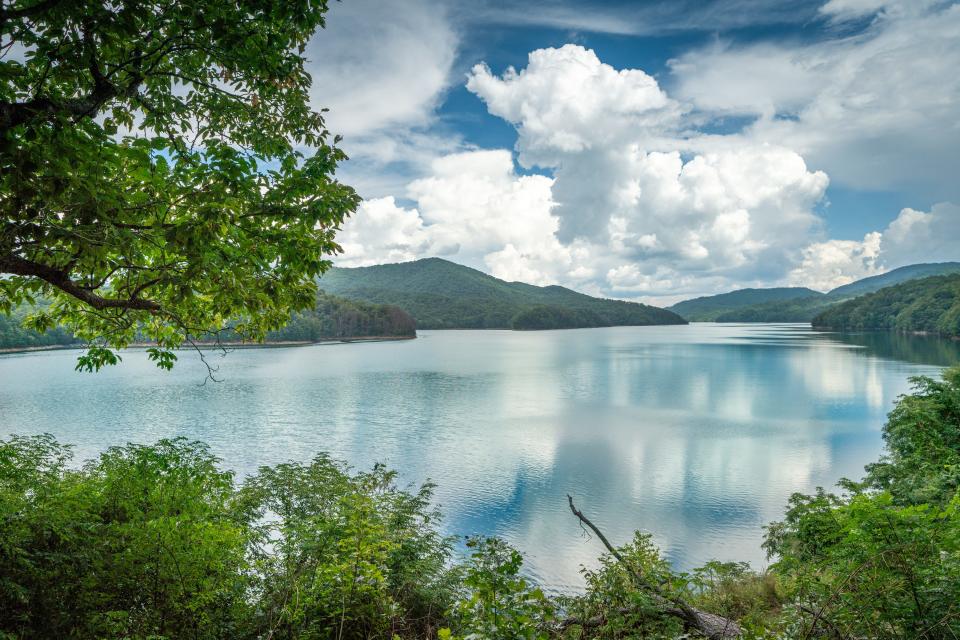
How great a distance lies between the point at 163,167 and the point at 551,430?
28.0 m

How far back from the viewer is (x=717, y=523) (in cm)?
1716

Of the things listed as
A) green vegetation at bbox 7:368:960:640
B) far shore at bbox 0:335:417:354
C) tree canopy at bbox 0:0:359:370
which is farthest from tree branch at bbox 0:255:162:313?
far shore at bbox 0:335:417:354

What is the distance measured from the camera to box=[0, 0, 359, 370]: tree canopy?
4.07 metres

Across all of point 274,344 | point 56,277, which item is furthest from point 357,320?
point 56,277

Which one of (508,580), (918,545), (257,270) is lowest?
(508,580)

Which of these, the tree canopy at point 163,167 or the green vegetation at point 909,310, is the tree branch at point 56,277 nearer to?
the tree canopy at point 163,167

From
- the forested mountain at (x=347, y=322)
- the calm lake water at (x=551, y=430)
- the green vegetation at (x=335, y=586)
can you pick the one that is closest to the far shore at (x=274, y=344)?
the forested mountain at (x=347, y=322)

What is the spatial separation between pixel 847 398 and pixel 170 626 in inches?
1860

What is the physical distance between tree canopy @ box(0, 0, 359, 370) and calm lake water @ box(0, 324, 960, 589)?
1157cm

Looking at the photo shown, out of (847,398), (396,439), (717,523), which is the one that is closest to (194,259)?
(717,523)

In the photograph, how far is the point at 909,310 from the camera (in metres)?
124

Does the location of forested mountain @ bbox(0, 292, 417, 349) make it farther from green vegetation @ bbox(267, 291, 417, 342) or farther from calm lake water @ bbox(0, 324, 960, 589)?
calm lake water @ bbox(0, 324, 960, 589)

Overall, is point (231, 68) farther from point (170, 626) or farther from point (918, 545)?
point (918, 545)

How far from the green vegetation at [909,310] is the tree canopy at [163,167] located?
13217cm
